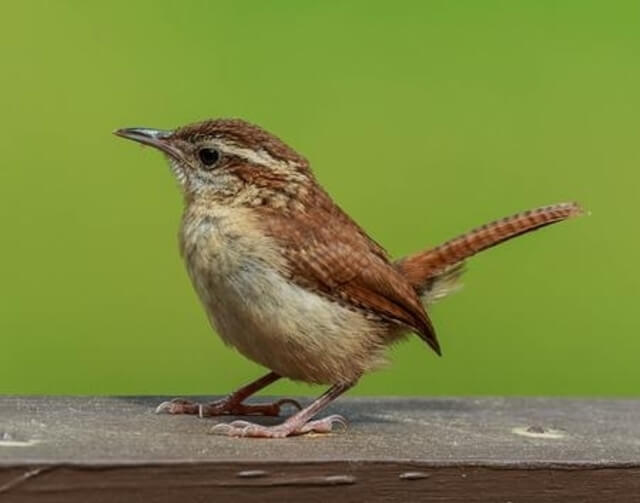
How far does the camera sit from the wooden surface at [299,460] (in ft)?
13.2

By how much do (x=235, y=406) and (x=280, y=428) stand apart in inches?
19.1

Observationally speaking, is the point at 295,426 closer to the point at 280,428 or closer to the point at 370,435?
the point at 280,428

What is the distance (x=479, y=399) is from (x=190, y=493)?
1.83 metres

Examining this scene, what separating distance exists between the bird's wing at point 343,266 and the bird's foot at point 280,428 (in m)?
0.42

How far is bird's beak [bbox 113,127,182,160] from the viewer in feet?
18.1

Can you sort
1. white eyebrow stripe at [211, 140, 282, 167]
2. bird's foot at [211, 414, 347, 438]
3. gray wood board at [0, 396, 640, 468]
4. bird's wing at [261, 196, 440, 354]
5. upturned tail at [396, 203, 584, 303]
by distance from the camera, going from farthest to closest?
upturned tail at [396, 203, 584, 303]
white eyebrow stripe at [211, 140, 282, 167]
bird's wing at [261, 196, 440, 354]
bird's foot at [211, 414, 347, 438]
gray wood board at [0, 396, 640, 468]

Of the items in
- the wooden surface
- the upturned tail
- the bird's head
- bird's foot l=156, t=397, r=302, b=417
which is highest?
the bird's head

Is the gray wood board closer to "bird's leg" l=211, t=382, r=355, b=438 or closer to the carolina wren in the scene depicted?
"bird's leg" l=211, t=382, r=355, b=438

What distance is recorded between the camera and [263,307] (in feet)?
16.8

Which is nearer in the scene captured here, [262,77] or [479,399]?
[479,399]

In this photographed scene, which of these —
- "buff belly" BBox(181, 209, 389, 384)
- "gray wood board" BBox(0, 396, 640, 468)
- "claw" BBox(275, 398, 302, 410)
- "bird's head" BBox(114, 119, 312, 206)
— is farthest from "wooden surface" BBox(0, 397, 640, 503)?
"bird's head" BBox(114, 119, 312, 206)

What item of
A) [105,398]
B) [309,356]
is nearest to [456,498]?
[309,356]

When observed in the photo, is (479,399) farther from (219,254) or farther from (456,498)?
(456,498)

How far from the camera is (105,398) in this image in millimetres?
5262
